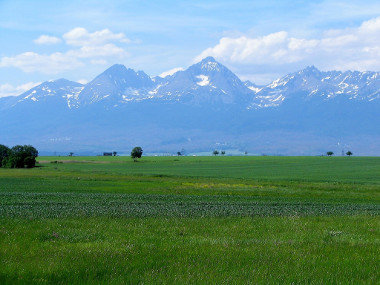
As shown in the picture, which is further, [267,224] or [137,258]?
[267,224]

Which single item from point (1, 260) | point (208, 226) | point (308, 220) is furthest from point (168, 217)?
point (1, 260)

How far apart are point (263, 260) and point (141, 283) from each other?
4093 mm

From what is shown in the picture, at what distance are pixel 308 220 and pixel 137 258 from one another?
11999 mm

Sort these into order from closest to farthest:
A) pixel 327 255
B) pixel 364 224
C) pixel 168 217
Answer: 1. pixel 327 255
2. pixel 364 224
3. pixel 168 217

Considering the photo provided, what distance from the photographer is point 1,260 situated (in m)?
12.2

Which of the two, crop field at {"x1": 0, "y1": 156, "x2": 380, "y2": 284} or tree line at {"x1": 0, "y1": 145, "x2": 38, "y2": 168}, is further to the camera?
tree line at {"x1": 0, "y1": 145, "x2": 38, "y2": 168}

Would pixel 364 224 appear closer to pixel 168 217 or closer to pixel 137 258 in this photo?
pixel 168 217

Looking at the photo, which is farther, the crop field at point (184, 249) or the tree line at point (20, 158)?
the tree line at point (20, 158)

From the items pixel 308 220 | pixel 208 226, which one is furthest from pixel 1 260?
pixel 308 220

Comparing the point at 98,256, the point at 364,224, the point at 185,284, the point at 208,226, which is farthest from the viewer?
the point at 364,224

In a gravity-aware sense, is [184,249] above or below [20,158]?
below

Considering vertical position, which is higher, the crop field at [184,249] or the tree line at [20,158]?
the tree line at [20,158]

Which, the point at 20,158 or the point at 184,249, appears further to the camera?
the point at 20,158

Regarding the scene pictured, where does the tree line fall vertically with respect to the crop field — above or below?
above
